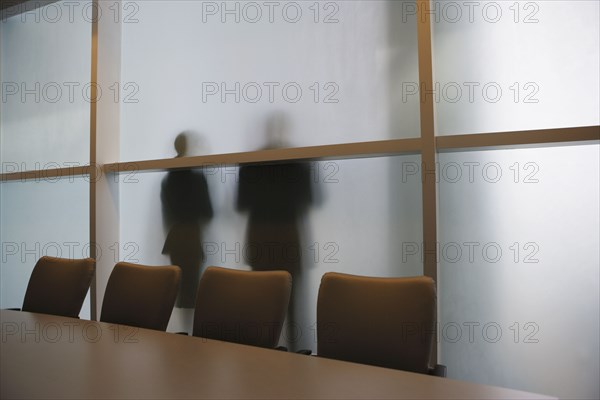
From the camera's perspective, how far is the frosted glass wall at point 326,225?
352 cm

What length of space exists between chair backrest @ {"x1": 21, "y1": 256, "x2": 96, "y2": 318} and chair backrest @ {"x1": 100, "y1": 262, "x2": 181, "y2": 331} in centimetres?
25

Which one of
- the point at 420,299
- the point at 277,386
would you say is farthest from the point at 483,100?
the point at 277,386

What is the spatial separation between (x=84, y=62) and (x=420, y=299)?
14.8ft

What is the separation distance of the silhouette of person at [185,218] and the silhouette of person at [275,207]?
0.43 m

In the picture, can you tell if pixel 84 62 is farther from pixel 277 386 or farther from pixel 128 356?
pixel 277 386

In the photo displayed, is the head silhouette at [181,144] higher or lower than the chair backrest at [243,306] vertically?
higher

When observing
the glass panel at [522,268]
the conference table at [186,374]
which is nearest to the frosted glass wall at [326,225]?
the glass panel at [522,268]

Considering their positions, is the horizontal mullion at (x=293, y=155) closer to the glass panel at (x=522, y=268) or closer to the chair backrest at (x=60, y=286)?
the glass panel at (x=522, y=268)

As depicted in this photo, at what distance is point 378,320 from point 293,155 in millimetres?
1738

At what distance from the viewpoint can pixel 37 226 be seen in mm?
5645

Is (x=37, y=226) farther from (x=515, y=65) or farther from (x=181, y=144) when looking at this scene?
(x=515, y=65)

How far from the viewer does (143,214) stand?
4.77 metres

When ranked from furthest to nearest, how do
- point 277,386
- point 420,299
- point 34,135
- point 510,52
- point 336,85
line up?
point 34,135, point 336,85, point 510,52, point 420,299, point 277,386

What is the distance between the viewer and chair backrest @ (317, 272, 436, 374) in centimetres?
218
